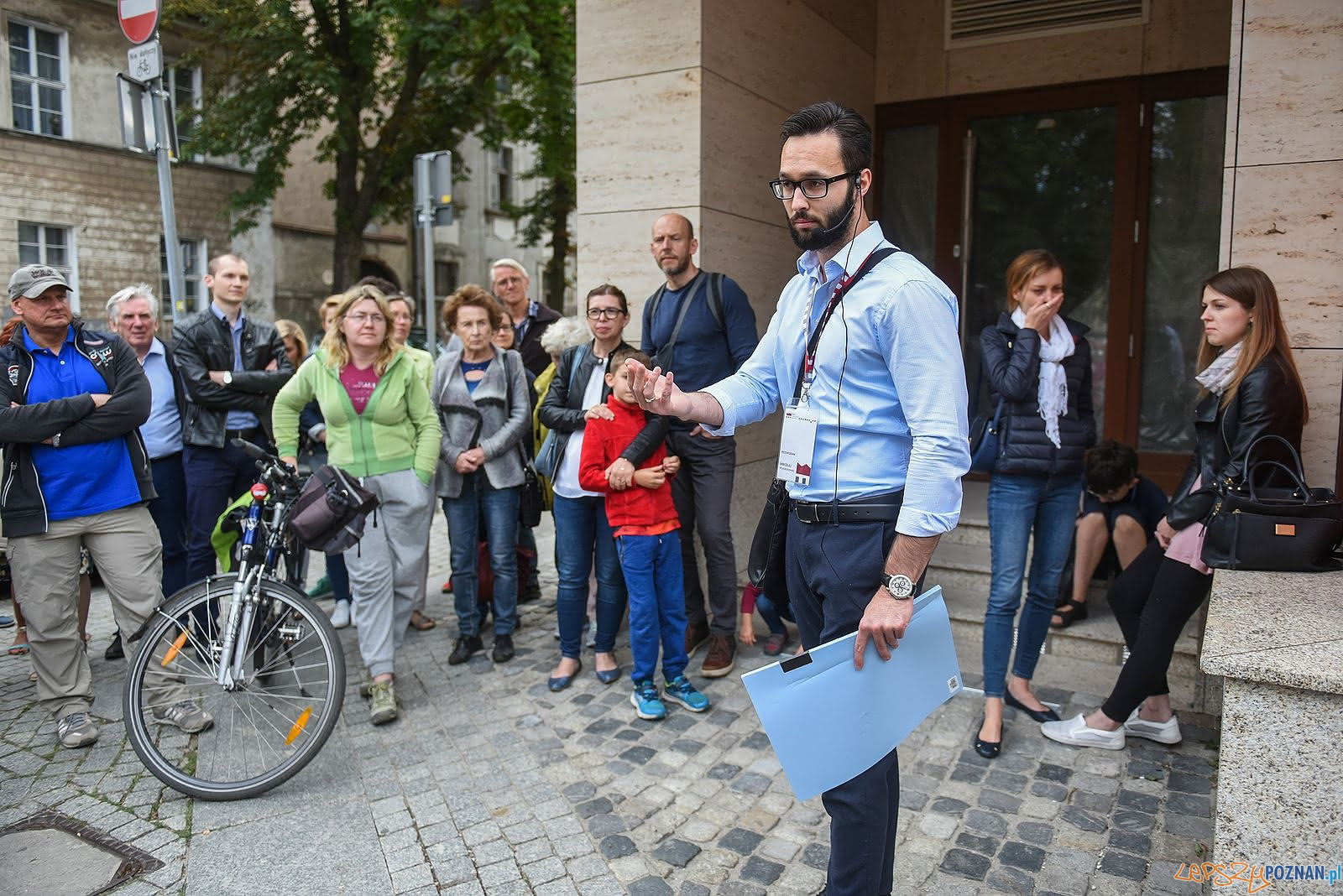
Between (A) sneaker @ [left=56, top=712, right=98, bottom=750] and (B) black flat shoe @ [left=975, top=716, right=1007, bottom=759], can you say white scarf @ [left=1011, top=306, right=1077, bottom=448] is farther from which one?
(A) sneaker @ [left=56, top=712, right=98, bottom=750]

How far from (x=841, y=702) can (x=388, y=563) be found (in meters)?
2.95

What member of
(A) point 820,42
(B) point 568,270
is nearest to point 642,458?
(A) point 820,42

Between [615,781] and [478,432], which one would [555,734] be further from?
[478,432]

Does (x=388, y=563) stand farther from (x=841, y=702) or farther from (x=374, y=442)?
(x=841, y=702)

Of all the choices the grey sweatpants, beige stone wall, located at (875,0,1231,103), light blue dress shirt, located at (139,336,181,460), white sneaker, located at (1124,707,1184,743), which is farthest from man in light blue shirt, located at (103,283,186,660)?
beige stone wall, located at (875,0,1231,103)

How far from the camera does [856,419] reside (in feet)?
8.12

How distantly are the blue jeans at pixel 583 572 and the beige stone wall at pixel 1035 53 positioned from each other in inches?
172

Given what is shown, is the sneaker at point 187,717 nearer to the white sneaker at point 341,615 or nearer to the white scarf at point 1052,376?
the white sneaker at point 341,615

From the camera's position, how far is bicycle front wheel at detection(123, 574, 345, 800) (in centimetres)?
376

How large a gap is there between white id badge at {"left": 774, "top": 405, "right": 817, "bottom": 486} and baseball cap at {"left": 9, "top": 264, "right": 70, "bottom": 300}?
11.0 ft

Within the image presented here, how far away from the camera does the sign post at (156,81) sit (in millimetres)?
6297

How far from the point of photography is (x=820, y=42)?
662 cm

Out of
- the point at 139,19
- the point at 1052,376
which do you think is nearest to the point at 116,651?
the point at 139,19

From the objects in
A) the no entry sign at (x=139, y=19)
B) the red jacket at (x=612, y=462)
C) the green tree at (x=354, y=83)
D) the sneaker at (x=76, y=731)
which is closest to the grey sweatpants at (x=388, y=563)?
the red jacket at (x=612, y=462)
